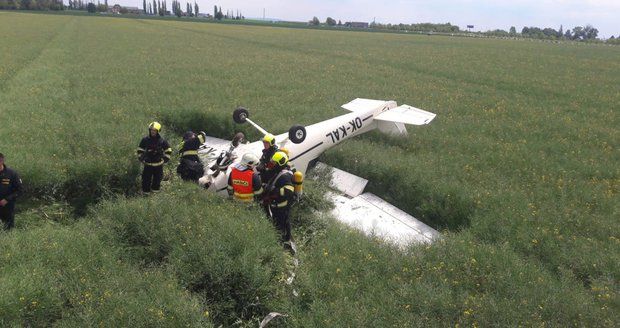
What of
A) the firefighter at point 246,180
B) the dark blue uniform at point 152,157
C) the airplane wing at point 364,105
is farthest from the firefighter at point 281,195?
the airplane wing at point 364,105

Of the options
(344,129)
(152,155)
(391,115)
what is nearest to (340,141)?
(344,129)

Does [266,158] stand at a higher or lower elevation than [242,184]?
higher

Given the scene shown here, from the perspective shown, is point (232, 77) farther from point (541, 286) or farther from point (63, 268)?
point (541, 286)

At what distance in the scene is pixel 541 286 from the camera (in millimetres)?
6023

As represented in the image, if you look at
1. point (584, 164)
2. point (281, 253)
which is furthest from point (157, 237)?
point (584, 164)

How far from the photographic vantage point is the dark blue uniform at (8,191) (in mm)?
7270

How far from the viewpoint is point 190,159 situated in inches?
370

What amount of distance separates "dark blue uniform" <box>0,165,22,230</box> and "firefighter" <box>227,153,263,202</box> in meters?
3.80

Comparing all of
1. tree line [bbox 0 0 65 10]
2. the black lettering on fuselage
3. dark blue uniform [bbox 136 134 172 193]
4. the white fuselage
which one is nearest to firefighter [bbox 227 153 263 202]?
the white fuselage

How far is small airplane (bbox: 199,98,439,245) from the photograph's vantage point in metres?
8.67

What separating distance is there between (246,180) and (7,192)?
4.17 m

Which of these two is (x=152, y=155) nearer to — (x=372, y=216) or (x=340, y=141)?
(x=372, y=216)

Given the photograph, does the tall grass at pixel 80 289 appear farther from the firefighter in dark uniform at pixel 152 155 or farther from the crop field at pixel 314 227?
the firefighter in dark uniform at pixel 152 155

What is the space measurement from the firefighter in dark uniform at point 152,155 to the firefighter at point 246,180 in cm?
234
